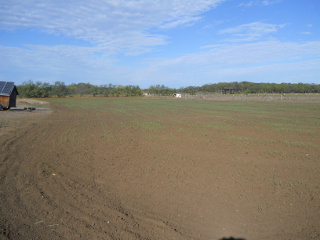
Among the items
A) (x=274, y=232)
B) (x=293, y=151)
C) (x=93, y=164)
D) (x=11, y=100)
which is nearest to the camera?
(x=274, y=232)

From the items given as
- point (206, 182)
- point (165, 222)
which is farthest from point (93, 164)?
point (165, 222)

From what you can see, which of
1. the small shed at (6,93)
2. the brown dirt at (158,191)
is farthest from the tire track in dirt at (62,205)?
the small shed at (6,93)

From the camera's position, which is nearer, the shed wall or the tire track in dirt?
the tire track in dirt

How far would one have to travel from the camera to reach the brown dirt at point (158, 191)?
4980 millimetres

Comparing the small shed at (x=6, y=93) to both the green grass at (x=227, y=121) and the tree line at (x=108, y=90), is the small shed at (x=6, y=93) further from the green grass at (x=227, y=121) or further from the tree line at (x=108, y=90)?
the tree line at (x=108, y=90)

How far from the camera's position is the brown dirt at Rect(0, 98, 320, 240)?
16.3 feet

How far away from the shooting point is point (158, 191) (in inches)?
265

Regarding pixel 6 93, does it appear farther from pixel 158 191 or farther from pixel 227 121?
pixel 158 191

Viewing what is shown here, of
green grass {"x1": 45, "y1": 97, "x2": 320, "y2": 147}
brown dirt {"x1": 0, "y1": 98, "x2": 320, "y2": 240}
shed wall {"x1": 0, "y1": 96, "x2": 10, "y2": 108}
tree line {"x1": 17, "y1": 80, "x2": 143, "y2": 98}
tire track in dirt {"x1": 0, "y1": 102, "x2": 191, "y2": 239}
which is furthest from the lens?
tree line {"x1": 17, "y1": 80, "x2": 143, "y2": 98}

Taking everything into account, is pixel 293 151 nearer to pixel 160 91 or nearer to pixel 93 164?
pixel 93 164

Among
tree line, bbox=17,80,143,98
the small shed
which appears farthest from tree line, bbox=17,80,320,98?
the small shed

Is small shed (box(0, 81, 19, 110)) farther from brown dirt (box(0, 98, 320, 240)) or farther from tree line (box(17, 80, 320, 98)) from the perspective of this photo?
tree line (box(17, 80, 320, 98))

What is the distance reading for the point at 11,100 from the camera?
29.8 meters

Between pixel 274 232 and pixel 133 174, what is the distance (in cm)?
414
